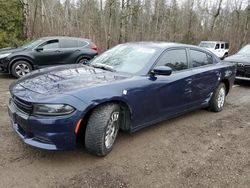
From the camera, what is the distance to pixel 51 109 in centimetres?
323

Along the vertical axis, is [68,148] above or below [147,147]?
above

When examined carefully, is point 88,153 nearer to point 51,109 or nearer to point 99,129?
point 99,129

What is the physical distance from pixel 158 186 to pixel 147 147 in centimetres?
101

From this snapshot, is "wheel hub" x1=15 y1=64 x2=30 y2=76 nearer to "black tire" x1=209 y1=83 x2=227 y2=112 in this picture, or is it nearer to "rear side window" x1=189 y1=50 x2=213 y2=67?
"rear side window" x1=189 y1=50 x2=213 y2=67

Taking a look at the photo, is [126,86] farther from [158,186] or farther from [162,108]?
[158,186]

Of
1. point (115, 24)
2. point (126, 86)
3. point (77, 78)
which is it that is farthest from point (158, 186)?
point (115, 24)

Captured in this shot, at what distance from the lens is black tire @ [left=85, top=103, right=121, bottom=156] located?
349 centimetres

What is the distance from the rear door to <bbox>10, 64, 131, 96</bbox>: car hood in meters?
1.69

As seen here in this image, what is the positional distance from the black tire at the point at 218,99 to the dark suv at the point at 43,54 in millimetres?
4735

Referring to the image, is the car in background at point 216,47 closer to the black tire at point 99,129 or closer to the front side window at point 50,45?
the front side window at point 50,45

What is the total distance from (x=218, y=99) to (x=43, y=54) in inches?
238

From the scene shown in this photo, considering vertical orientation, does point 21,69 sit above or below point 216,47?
below

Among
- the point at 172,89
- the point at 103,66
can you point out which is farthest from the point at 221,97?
the point at 103,66

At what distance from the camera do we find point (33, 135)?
3.34m
